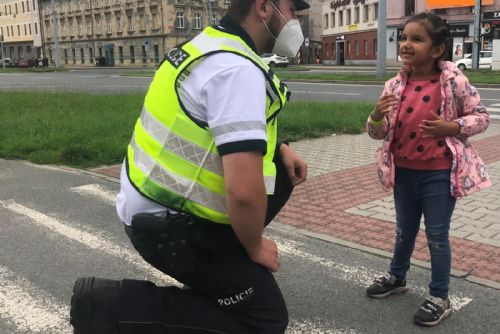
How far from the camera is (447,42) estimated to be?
10.2 feet

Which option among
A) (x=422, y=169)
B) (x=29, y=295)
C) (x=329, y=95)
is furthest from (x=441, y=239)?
(x=329, y=95)

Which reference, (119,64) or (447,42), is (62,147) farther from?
(119,64)

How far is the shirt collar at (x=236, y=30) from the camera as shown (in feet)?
6.53

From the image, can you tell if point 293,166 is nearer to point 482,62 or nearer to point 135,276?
point 135,276

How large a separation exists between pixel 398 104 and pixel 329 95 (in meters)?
16.6

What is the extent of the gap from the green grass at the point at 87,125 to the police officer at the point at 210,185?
634 centimetres

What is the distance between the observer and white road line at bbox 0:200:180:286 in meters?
4.11

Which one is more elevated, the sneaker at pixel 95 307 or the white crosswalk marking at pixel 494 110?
the sneaker at pixel 95 307

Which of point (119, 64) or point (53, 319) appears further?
point (119, 64)

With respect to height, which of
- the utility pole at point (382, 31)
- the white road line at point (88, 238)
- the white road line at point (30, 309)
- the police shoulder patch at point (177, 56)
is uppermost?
the utility pole at point (382, 31)

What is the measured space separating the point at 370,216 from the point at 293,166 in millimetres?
3464

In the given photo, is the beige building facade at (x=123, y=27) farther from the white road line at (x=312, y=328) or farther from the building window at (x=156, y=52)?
the white road line at (x=312, y=328)

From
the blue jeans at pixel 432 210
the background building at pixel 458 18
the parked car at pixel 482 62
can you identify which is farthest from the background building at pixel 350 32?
the blue jeans at pixel 432 210

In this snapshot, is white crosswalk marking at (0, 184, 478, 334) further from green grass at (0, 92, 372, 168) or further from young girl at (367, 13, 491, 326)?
green grass at (0, 92, 372, 168)
